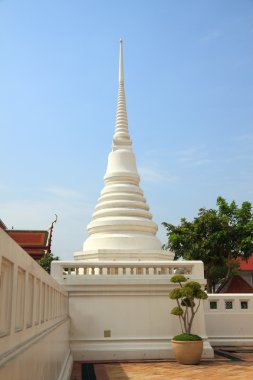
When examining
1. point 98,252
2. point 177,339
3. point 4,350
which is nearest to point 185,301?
point 177,339

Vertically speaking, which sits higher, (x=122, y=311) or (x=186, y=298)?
(x=186, y=298)

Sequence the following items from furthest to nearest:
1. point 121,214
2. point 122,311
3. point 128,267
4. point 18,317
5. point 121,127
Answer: point 121,127 → point 121,214 → point 128,267 → point 122,311 → point 18,317

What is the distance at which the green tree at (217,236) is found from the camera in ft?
92.0

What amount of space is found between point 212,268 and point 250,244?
357cm

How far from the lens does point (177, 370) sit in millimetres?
10203

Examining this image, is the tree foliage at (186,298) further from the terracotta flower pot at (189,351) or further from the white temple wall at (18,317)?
the white temple wall at (18,317)

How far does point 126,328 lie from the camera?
12.5m

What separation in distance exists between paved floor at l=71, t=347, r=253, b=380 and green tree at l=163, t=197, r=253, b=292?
1604 cm

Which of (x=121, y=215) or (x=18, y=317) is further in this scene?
(x=121, y=215)

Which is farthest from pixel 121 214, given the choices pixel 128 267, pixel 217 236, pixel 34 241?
pixel 217 236

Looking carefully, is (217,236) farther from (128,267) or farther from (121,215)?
(128,267)

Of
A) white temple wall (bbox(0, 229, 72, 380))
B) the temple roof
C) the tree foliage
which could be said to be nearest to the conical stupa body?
the tree foliage

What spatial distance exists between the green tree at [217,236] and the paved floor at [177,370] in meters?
16.0

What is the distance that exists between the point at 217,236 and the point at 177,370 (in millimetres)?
18342
